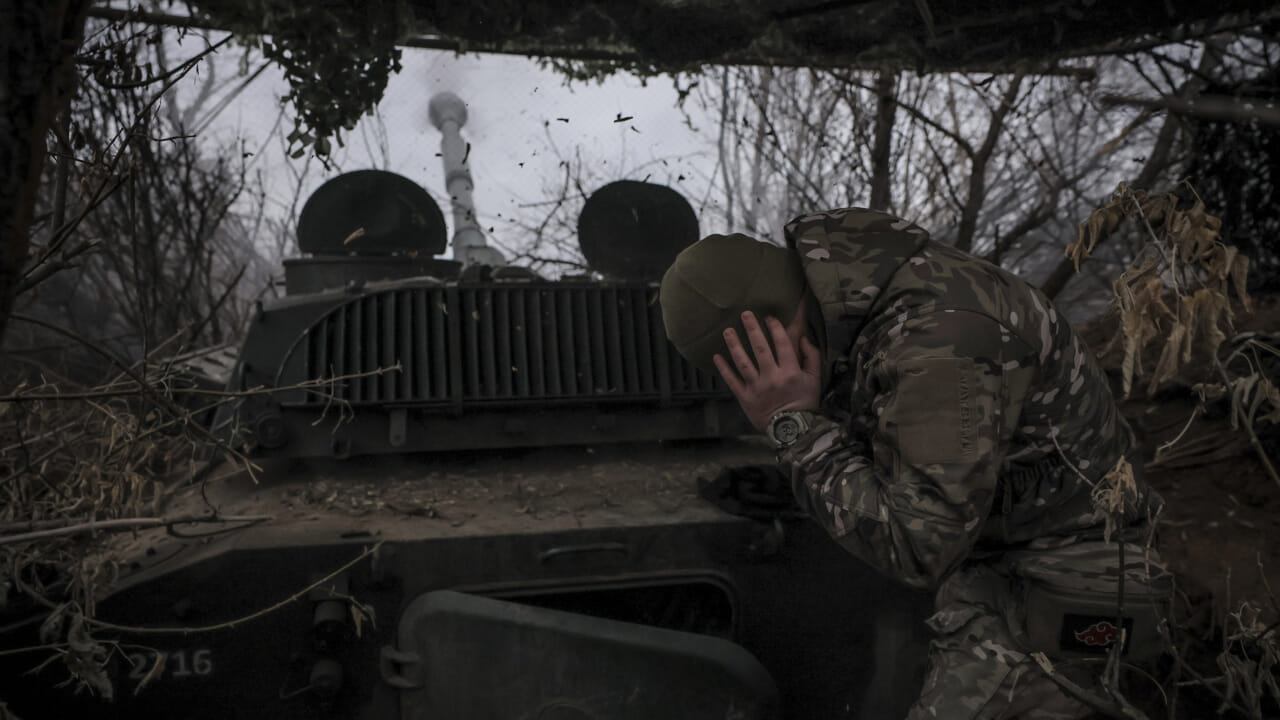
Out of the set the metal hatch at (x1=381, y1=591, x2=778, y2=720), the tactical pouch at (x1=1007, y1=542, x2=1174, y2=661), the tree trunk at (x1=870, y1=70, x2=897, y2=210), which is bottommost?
the metal hatch at (x1=381, y1=591, x2=778, y2=720)

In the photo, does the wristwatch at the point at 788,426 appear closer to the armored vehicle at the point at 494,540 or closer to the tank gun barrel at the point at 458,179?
the armored vehicle at the point at 494,540

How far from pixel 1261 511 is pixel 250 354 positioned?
369 centimetres

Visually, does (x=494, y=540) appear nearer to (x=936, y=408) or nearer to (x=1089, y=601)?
(x=936, y=408)

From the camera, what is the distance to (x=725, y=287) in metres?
1.83

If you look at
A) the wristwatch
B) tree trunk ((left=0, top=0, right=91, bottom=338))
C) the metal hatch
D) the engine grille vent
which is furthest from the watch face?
tree trunk ((left=0, top=0, right=91, bottom=338))

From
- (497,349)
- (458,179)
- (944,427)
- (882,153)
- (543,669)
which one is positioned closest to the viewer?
(944,427)

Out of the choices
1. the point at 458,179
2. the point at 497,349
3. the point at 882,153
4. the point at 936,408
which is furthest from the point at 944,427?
the point at 458,179

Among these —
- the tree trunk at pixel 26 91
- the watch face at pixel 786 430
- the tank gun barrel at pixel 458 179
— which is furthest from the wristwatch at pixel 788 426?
the tank gun barrel at pixel 458 179

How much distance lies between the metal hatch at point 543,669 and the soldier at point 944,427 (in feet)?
1.71

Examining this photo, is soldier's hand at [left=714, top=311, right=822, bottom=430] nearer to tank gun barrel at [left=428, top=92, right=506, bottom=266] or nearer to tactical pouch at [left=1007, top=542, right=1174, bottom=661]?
tactical pouch at [left=1007, top=542, right=1174, bottom=661]

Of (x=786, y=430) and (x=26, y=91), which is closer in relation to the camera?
(x=26, y=91)

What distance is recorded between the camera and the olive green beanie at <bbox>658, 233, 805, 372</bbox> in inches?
72.2

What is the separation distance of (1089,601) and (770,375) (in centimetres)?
83

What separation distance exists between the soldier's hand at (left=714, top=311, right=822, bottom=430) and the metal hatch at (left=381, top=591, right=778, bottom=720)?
67 cm
